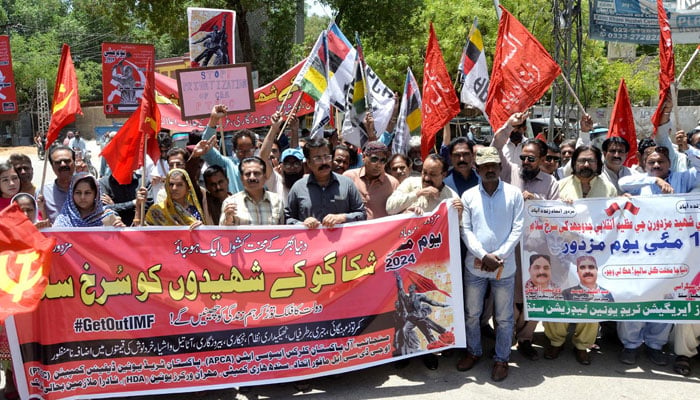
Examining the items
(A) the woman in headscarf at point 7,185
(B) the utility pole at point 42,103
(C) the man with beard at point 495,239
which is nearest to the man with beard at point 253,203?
(C) the man with beard at point 495,239

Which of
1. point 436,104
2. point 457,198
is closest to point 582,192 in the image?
point 457,198

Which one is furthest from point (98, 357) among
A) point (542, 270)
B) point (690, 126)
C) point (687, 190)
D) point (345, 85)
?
point (690, 126)

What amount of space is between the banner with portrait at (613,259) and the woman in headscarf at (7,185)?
4.20 metres

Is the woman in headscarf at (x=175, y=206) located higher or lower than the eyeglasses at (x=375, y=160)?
lower

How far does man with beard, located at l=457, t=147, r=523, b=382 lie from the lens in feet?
16.3

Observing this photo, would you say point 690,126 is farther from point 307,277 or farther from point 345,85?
point 307,277

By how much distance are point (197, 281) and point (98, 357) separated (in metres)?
0.83

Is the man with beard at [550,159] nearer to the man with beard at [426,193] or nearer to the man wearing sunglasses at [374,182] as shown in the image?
the man with beard at [426,193]

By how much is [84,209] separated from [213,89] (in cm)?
209

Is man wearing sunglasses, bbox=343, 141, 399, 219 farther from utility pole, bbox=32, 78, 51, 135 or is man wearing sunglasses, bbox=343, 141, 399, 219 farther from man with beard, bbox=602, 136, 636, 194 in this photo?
utility pole, bbox=32, 78, 51, 135

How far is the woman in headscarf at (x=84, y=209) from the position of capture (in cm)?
467

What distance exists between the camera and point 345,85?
7.39 metres

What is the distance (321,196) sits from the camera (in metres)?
5.01

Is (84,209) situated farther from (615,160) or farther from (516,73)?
(615,160)
